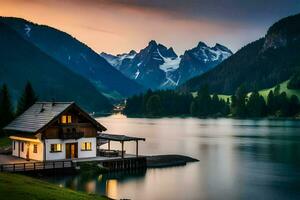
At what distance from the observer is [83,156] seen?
8081 centimetres

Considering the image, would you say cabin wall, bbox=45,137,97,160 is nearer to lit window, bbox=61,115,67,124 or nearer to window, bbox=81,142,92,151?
window, bbox=81,142,92,151

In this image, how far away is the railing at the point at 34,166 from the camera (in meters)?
67.8

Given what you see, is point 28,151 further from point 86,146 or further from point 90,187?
point 90,187

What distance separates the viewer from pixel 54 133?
77.8 m

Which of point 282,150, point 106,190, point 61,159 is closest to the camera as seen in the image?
point 106,190

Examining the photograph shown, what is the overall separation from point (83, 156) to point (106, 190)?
1756cm

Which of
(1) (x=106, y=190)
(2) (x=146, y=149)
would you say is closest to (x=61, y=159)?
(1) (x=106, y=190)

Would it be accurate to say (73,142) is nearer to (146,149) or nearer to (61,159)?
(61,159)

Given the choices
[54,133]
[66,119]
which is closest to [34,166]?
[54,133]

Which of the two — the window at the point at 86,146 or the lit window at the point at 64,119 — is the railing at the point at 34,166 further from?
the lit window at the point at 64,119

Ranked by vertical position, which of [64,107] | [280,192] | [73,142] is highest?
[64,107]

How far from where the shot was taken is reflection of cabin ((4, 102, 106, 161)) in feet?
252

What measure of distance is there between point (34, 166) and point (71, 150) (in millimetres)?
10765

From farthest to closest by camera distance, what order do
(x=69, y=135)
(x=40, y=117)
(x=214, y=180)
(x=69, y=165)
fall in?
(x=40, y=117), (x=69, y=135), (x=214, y=180), (x=69, y=165)
